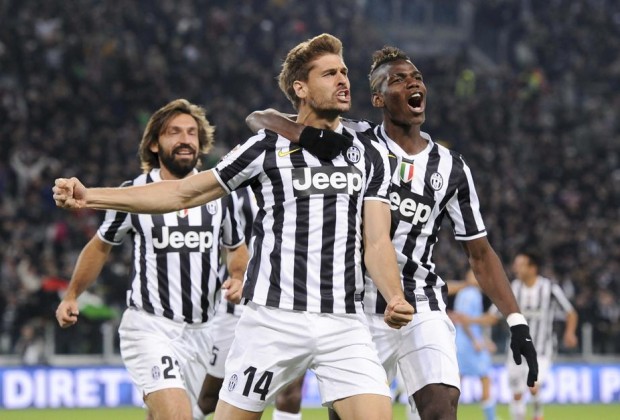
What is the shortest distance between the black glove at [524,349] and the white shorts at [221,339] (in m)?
2.70

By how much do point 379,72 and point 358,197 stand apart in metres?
1.08

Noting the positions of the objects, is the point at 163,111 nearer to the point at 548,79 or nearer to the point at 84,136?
the point at 84,136

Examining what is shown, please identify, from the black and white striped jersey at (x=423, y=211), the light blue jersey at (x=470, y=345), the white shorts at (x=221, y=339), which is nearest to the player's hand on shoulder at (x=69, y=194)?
the black and white striped jersey at (x=423, y=211)

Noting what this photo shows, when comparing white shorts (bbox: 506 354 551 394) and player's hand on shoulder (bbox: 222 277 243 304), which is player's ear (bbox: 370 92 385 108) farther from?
white shorts (bbox: 506 354 551 394)

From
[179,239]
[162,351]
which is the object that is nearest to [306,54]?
[179,239]

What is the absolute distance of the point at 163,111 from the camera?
7.54 meters

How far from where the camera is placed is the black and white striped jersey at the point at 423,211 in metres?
6.15

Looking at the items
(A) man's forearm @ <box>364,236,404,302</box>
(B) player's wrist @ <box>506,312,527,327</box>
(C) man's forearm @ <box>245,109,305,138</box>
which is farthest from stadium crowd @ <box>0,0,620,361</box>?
(A) man's forearm @ <box>364,236,404,302</box>

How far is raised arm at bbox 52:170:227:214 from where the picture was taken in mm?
5004

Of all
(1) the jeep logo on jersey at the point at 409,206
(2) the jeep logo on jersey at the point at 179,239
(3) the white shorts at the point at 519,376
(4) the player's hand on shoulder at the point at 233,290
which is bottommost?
(3) the white shorts at the point at 519,376

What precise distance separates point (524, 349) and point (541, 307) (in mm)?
7185

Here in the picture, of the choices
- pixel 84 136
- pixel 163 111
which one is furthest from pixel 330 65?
pixel 84 136

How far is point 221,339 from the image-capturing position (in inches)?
332

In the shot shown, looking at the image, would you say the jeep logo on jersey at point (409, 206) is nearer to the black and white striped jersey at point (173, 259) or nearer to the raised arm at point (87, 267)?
the black and white striped jersey at point (173, 259)
